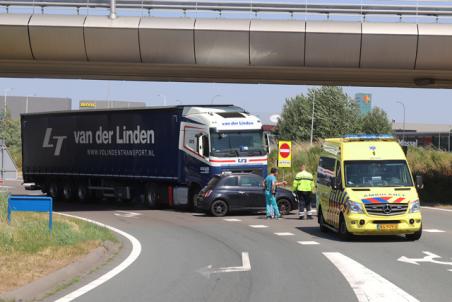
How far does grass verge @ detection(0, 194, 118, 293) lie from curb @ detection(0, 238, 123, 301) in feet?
0.54

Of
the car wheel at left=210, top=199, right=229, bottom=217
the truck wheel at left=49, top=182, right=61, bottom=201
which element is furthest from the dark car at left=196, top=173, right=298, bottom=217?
the truck wheel at left=49, top=182, right=61, bottom=201

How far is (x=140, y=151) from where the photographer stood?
29.9 meters

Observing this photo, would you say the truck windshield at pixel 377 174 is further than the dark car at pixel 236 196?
No

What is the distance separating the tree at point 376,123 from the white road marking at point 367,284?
76.8 meters

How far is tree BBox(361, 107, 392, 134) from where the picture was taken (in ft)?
294

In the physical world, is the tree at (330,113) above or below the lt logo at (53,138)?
above

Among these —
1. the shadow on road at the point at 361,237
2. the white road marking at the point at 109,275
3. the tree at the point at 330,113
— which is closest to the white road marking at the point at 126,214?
the shadow on road at the point at 361,237

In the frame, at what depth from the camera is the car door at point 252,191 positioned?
24.9 meters

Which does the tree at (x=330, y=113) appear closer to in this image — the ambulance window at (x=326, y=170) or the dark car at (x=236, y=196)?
the dark car at (x=236, y=196)

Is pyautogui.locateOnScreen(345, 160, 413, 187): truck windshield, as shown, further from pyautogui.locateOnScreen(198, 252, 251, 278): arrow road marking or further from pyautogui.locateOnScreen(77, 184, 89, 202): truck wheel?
pyautogui.locateOnScreen(77, 184, 89, 202): truck wheel

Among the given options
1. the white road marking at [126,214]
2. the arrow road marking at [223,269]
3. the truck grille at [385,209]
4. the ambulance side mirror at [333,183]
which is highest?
the ambulance side mirror at [333,183]

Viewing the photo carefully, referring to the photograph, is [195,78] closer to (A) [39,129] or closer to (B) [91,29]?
(B) [91,29]

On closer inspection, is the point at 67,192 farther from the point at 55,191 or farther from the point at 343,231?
the point at 343,231

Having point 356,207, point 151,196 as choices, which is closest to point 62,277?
point 356,207
